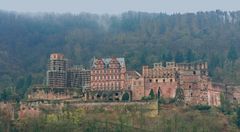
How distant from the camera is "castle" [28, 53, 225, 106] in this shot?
101 m

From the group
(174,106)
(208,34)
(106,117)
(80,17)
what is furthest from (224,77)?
(80,17)

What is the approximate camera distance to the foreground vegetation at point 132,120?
89.1 m

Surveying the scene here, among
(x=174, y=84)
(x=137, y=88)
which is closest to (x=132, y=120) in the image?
(x=137, y=88)

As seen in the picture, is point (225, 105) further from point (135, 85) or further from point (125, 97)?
point (125, 97)

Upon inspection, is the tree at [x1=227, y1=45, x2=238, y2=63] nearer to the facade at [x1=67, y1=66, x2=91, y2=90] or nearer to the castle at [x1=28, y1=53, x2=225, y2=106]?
the castle at [x1=28, y1=53, x2=225, y2=106]

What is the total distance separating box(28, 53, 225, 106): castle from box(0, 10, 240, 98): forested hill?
13728 millimetres

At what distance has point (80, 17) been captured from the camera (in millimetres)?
199250

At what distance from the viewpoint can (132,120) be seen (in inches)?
3593

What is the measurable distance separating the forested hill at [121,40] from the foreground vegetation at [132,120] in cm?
2309

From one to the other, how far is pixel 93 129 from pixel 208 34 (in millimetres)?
76912

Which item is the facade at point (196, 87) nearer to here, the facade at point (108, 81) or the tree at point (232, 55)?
the facade at point (108, 81)

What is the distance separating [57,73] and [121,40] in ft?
158

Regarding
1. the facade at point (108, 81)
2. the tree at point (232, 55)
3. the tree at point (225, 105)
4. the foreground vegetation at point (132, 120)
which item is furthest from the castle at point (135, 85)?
the tree at point (232, 55)

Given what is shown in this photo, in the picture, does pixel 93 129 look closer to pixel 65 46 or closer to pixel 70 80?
pixel 70 80
